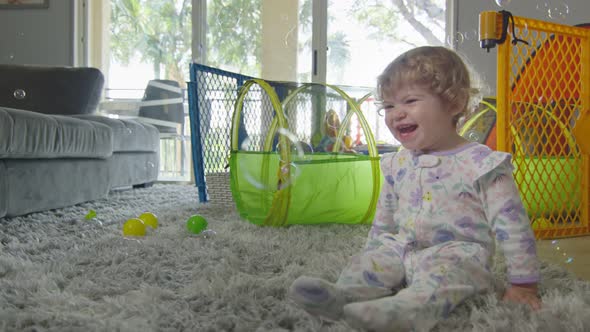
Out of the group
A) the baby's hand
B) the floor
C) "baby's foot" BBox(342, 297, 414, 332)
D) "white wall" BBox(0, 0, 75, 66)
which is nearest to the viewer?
"baby's foot" BBox(342, 297, 414, 332)

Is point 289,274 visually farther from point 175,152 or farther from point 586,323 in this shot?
point 175,152

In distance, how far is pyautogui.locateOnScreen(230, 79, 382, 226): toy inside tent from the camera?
1.53m

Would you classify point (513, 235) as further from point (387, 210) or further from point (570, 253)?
point (570, 253)

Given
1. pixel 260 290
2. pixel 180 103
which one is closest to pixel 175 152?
pixel 180 103

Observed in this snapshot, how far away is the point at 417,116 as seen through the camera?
2.86 ft

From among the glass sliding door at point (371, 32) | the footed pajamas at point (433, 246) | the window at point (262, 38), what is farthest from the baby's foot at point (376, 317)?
the glass sliding door at point (371, 32)

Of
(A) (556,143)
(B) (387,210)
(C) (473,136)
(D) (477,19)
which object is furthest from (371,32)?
(B) (387,210)

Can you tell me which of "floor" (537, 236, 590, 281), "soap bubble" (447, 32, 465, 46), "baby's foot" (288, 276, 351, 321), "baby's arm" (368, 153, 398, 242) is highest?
"soap bubble" (447, 32, 465, 46)

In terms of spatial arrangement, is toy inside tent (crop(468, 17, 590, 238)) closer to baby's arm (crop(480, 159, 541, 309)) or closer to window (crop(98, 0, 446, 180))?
baby's arm (crop(480, 159, 541, 309))

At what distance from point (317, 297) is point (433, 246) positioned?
0.26 meters

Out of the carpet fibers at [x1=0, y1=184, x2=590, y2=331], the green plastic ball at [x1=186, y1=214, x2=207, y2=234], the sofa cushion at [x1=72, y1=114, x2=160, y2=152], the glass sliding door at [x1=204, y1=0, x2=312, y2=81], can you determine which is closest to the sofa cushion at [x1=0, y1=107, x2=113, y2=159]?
the sofa cushion at [x1=72, y1=114, x2=160, y2=152]

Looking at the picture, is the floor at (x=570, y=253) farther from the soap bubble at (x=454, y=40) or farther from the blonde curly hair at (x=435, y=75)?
the soap bubble at (x=454, y=40)

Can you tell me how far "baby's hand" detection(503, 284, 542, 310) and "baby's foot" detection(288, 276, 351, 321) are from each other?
27cm

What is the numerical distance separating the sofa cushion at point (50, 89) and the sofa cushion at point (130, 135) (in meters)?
0.20
